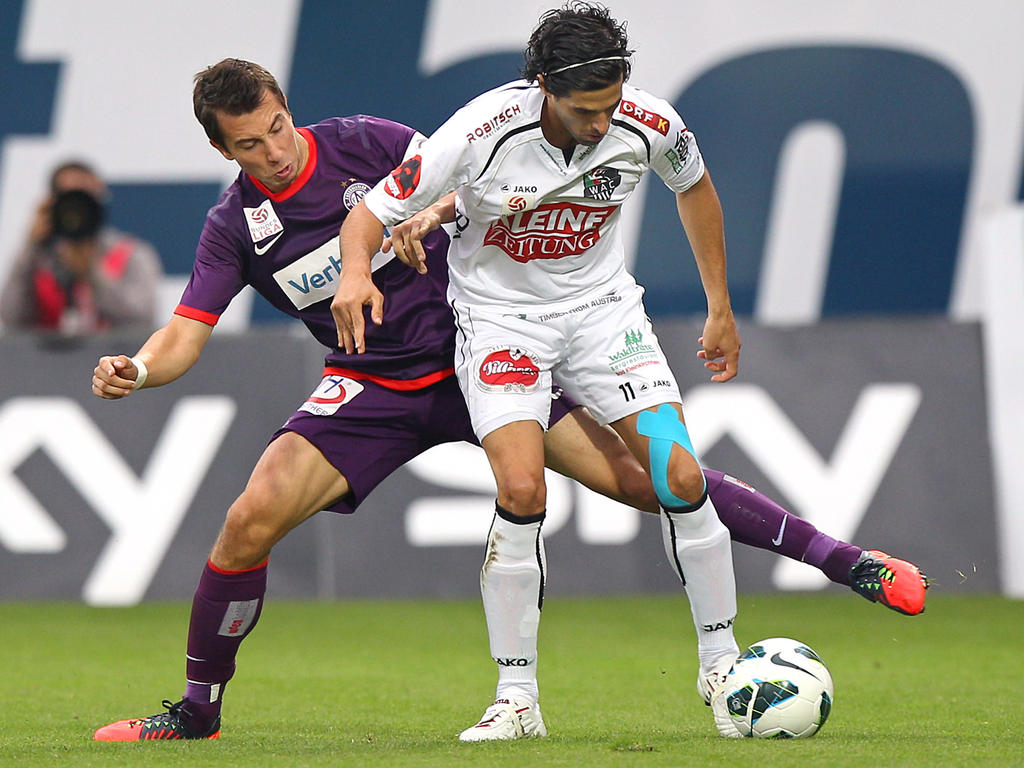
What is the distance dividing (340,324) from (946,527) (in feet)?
16.7

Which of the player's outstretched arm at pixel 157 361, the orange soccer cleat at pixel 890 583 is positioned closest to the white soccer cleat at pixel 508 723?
the orange soccer cleat at pixel 890 583

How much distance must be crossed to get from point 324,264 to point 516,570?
1.17 metres

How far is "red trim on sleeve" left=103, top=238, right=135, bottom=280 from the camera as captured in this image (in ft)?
A: 30.9

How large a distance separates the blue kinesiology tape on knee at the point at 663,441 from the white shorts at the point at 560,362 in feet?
0.15

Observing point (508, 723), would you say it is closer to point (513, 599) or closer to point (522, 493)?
point (513, 599)

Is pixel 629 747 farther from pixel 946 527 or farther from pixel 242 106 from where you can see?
pixel 946 527

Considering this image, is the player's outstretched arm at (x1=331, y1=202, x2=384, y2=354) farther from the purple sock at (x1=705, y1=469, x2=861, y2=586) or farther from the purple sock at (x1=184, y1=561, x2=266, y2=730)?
the purple sock at (x1=705, y1=469, x2=861, y2=586)

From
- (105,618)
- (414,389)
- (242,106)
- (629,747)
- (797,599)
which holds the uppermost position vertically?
(242,106)

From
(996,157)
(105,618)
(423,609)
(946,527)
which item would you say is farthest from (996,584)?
(105,618)

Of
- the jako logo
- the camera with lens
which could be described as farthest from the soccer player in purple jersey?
the camera with lens

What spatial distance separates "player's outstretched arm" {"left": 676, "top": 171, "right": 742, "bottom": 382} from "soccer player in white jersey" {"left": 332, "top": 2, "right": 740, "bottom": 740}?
7cm

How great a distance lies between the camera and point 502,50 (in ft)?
37.8

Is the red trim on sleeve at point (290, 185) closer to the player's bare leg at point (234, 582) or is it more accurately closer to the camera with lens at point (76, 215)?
the player's bare leg at point (234, 582)

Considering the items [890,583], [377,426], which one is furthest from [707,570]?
[377,426]
